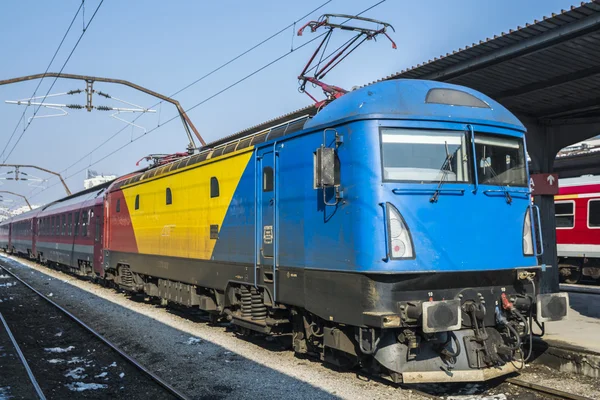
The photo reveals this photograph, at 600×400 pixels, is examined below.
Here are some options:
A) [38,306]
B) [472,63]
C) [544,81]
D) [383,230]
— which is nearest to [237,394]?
[383,230]

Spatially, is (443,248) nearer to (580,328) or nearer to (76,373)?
(580,328)

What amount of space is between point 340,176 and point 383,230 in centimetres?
96

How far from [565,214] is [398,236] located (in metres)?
15.5

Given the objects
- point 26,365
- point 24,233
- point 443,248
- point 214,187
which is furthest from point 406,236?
point 24,233

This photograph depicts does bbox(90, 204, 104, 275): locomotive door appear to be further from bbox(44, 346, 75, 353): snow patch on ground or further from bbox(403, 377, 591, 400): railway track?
bbox(403, 377, 591, 400): railway track

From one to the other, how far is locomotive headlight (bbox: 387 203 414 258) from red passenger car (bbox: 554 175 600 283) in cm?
1472

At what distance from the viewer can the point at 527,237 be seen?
6859mm

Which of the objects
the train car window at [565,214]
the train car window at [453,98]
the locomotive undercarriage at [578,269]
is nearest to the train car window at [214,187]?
the train car window at [453,98]

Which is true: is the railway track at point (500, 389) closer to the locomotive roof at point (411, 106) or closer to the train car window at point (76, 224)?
the locomotive roof at point (411, 106)

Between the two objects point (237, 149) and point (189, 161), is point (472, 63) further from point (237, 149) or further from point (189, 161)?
point (189, 161)

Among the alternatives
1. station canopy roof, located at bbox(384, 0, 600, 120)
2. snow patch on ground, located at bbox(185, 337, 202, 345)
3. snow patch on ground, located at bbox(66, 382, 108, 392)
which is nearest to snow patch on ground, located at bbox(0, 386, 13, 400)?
snow patch on ground, located at bbox(66, 382, 108, 392)

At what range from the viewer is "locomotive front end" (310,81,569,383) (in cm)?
595

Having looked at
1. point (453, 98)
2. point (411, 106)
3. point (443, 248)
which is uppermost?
point (453, 98)

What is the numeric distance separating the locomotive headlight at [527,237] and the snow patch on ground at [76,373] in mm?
6240
